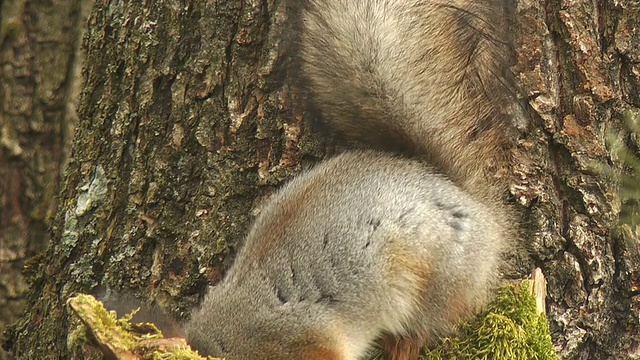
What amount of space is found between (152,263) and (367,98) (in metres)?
0.77

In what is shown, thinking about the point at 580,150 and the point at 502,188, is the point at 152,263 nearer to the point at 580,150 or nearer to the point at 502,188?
the point at 502,188

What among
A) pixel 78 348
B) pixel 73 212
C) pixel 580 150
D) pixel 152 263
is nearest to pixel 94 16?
pixel 73 212

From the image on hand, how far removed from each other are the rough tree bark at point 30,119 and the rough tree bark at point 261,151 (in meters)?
2.36

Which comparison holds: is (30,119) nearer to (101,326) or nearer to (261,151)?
(261,151)

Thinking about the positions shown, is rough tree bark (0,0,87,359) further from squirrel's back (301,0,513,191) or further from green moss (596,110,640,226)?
green moss (596,110,640,226)

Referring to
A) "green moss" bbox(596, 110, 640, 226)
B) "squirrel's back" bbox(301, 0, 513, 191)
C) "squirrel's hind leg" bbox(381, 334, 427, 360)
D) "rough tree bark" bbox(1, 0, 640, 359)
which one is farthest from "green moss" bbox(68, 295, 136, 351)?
"green moss" bbox(596, 110, 640, 226)

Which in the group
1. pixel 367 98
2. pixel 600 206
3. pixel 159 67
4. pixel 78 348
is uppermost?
pixel 159 67

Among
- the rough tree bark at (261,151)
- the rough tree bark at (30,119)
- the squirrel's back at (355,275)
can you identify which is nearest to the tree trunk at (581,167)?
the rough tree bark at (261,151)

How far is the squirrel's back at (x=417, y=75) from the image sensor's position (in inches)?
87.0

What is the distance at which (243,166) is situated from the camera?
232cm

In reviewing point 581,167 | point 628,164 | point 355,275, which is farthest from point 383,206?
point 628,164

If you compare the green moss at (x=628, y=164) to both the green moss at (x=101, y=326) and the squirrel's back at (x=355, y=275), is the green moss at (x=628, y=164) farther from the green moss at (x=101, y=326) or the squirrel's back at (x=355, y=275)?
the green moss at (x=101, y=326)

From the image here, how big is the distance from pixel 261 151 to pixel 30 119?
2.78 m

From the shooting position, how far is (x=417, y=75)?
2.24 metres
